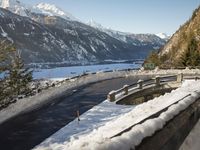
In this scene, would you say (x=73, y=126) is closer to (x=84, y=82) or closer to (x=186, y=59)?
(x=84, y=82)

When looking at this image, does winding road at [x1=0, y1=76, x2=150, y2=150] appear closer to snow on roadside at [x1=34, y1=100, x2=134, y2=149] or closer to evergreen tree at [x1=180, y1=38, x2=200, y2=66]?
snow on roadside at [x1=34, y1=100, x2=134, y2=149]

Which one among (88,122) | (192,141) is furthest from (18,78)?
(192,141)

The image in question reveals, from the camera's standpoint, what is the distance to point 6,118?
86.9 ft

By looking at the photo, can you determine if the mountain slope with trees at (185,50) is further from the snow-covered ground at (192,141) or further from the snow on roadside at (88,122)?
the snow-covered ground at (192,141)

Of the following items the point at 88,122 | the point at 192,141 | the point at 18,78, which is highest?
the point at 192,141

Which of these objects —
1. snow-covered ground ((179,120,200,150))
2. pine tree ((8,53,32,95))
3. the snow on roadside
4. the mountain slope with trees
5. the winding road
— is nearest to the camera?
snow-covered ground ((179,120,200,150))

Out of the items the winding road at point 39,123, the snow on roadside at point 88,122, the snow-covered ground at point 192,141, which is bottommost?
the winding road at point 39,123

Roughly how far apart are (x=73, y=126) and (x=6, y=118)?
7.60 metres

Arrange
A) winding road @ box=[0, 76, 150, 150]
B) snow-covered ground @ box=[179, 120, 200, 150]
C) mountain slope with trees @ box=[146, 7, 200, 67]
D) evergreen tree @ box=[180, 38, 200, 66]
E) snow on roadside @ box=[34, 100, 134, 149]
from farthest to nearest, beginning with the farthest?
mountain slope with trees @ box=[146, 7, 200, 67], evergreen tree @ box=[180, 38, 200, 66], winding road @ box=[0, 76, 150, 150], snow on roadside @ box=[34, 100, 134, 149], snow-covered ground @ box=[179, 120, 200, 150]

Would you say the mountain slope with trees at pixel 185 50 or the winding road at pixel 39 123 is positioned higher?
the mountain slope with trees at pixel 185 50

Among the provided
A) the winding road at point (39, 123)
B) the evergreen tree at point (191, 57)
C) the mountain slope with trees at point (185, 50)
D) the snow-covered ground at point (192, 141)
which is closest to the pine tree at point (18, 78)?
the winding road at point (39, 123)

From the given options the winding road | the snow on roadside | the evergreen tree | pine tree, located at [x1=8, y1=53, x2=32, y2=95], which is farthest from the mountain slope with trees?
the snow on roadside

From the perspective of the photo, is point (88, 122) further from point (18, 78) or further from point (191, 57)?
point (191, 57)

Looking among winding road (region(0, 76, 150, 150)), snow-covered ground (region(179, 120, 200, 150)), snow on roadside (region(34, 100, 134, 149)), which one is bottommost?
winding road (region(0, 76, 150, 150))
